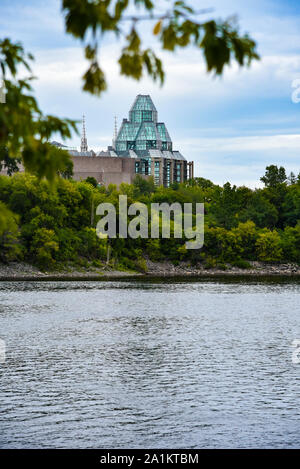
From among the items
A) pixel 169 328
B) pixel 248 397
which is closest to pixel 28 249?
pixel 169 328

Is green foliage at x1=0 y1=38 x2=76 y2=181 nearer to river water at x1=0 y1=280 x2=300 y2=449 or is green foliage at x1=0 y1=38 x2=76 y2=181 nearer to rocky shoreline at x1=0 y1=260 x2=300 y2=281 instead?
river water at x1=0 y1=280 x2=300 y2=449

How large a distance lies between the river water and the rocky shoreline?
54.0 metres

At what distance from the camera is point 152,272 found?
14500cm

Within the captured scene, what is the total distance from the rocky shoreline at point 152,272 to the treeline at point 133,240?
155 centimetres

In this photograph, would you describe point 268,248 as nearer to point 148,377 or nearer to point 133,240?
point 133,240

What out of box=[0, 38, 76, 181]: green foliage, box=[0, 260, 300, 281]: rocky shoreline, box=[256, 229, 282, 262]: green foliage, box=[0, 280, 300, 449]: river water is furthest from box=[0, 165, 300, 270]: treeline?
box=[0, 38, 76, 181]: green foliage

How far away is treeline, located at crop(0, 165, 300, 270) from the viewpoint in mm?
125750

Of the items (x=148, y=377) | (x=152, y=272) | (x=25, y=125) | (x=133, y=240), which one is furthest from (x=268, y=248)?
(x=25, y=125)

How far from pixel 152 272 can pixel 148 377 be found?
366ft

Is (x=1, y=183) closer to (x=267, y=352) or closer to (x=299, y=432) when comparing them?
(x=267, y=352)

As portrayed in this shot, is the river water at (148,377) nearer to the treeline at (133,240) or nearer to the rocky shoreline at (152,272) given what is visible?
the treeline at (133,240)

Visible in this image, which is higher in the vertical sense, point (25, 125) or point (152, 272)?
point (25, 125)

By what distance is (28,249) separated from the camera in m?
126
